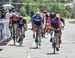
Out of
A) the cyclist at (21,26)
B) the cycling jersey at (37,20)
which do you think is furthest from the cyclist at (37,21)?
the cyclist at (21,26)

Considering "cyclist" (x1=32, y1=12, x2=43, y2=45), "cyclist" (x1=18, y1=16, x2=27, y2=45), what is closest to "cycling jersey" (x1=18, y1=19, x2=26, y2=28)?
"cyclist" (x1=18, y1=16, x2=27, y2=45)

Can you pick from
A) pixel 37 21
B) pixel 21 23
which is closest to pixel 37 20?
pixel 37 21

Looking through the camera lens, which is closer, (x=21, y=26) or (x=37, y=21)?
(x=37, y=21)

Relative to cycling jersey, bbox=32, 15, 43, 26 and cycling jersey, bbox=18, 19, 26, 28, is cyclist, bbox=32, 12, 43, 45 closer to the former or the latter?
cycling jersey, bbox=32, 15, 43, 26

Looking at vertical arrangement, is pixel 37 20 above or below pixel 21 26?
above

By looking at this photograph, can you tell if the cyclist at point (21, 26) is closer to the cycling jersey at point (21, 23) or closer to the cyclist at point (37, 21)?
the cycling jersey at point (21, 23)

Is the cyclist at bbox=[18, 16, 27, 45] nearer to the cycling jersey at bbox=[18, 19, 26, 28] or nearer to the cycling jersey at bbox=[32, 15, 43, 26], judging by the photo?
the cycling jersey at bbox=[18, 19, 26, 28]

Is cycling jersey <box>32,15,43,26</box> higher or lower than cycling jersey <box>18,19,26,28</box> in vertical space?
higher

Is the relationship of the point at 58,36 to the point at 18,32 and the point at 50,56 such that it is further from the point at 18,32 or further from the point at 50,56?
the point at 18,32

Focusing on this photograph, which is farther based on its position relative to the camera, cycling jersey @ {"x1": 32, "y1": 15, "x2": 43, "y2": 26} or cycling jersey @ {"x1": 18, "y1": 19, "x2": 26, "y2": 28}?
cycling jersey @ {"x1": 18, "y1": 19, "x2": 26, "y2": 28}

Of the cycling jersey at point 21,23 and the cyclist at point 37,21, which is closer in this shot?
the cyclist at point 37,21

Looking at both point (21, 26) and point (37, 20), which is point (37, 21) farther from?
point (21, 26)

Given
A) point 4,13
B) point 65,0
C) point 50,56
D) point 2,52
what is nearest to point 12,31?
point 4,13

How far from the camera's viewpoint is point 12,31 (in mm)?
23844
